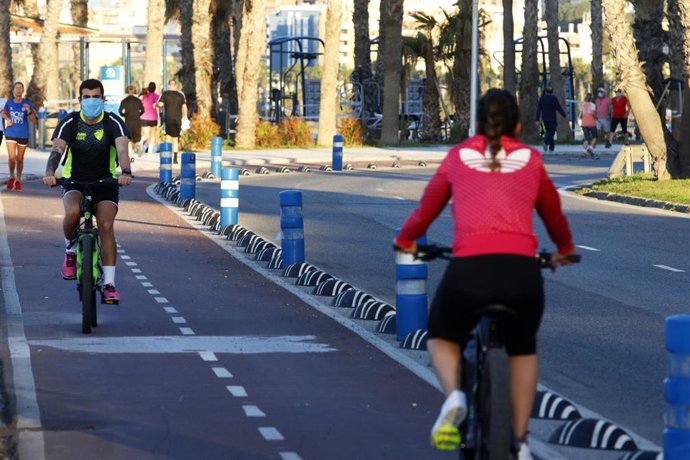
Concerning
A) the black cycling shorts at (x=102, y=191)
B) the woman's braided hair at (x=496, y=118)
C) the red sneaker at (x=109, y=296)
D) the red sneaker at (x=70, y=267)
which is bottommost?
the red sneaker at (x=109, y=296)

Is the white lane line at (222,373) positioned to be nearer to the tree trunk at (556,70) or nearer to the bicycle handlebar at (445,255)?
the bicycle handlebar at (445,255)

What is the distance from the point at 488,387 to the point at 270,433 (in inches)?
97.3

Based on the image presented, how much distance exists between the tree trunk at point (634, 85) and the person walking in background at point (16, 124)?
1091cm

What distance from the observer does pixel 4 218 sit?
22172 millimetres

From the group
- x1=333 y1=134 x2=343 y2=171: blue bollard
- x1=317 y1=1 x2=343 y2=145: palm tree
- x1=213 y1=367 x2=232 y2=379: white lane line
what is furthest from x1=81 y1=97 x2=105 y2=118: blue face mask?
x1=317 y1=1 x2=343 y2=145: palm tree

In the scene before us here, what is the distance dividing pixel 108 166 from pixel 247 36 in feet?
110

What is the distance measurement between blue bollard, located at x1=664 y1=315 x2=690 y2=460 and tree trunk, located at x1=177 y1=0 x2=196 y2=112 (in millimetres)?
42466

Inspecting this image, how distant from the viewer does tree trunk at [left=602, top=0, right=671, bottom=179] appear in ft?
97.8

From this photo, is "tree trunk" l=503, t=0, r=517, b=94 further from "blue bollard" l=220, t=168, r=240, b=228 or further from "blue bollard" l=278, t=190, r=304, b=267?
"blue bollard" l=278, t=190, r=304, b=267

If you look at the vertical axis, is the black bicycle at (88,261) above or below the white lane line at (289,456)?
above

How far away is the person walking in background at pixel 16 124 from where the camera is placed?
28031 mm

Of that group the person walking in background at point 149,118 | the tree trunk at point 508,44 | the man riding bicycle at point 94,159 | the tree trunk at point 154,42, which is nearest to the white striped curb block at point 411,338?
the man riding bicycle at point 94,159

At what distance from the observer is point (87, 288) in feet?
38.3

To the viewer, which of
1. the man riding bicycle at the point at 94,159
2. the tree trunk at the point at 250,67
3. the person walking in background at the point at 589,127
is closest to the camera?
the man riding bicycle at the point at 94,159
